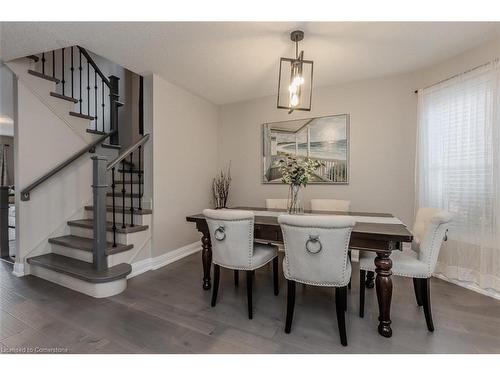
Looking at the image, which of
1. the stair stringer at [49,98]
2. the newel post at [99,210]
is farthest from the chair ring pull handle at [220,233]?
the stair stringer at [49,98]

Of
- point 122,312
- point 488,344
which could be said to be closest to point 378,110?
point 488,344

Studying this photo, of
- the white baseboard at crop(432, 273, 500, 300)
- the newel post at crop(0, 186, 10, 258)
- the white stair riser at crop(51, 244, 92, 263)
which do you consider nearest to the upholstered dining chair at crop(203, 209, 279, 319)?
the white stair riser at crop(51, 244, 92, 263)

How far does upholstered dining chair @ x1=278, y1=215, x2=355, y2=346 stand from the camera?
147cm

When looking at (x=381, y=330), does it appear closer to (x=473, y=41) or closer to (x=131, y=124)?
(x=473, y=41)

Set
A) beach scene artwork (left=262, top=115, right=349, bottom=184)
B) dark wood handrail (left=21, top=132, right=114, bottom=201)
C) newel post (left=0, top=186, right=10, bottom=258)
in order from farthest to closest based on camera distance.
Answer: beach scene artwork (left=262, top=115, right=349, bottom=184), newel post (left=0, top=186, right=10, bottom=258), dark wood handrail (left=21, top=132, right=114, bottom=201)

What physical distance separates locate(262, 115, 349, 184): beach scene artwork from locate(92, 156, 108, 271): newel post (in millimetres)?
2328

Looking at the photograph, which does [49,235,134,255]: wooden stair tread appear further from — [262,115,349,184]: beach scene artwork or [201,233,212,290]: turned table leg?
[262,115,349,184]: beach scene artwork

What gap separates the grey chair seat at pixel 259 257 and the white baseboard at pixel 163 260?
1308mm

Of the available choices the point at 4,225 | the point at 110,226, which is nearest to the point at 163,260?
the point at 110,226

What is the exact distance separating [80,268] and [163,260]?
95cm

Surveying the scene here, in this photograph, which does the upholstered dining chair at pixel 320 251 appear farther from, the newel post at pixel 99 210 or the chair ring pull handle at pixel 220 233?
the newel post at pixel 99 210

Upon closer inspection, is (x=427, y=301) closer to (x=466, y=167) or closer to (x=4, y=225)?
(x=466, y=167)

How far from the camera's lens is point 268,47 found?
7.58ft
